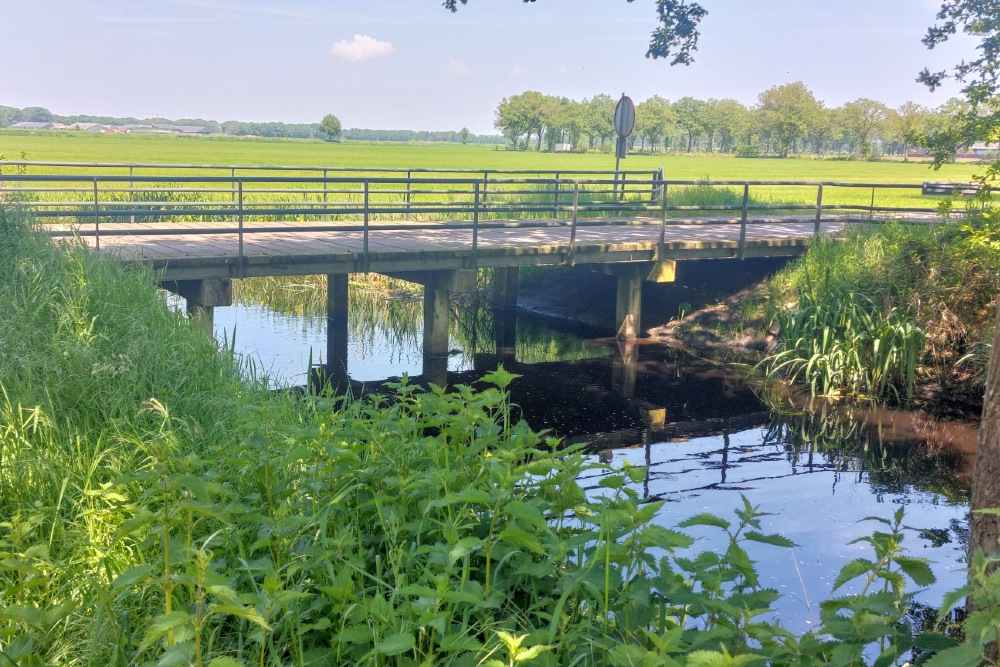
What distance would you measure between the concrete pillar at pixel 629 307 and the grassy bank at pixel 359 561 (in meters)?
10.1

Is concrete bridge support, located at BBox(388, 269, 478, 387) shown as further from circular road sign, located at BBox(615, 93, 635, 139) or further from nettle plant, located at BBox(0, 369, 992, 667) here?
nettle plant, located at BBox(0, 369, 992, 667)

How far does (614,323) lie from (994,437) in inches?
495

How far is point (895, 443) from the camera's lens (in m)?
9.85

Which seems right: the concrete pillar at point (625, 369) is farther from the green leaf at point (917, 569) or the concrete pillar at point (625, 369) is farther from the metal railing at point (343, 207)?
the green leaf at point (917, 569)

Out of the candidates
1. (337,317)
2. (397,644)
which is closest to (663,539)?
(397,644)

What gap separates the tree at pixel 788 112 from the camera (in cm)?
12556

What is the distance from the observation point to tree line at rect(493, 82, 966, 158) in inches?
5022

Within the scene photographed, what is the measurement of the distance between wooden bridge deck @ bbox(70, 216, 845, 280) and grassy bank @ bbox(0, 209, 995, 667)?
5540 mm

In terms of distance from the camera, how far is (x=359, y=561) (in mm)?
3578

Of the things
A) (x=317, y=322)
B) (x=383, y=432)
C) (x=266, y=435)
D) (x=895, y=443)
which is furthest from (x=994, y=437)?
(x=317, y=322)

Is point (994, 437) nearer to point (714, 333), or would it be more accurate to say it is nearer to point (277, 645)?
point (277, 645)

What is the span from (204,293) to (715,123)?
5175 inches

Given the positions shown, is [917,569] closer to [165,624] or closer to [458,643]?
[458,643]

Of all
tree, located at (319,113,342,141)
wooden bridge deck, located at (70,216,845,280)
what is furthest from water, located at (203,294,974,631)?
tree, located at (319,113,342,141)
